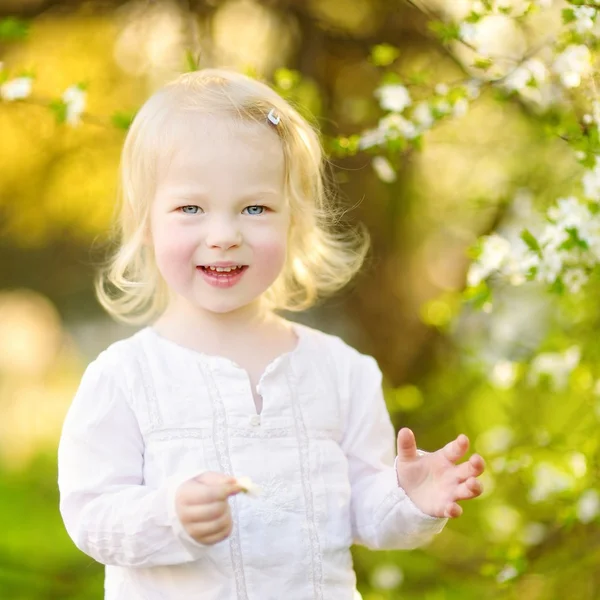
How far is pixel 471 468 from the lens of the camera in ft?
5.19

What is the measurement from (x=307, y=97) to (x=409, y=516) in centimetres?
138

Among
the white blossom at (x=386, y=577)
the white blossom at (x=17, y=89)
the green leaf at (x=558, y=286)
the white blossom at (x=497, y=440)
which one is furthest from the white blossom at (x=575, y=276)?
the white blossom at (x=386, y=577)

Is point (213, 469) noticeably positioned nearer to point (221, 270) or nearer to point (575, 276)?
point (221, 270)

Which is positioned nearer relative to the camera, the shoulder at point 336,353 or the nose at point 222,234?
the nose at point 222,234

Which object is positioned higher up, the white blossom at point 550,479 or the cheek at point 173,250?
the cheek at point 173,250

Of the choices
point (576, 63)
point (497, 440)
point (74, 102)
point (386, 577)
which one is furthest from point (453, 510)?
point (386, 577)

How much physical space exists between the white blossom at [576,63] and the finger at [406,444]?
2.66 feet

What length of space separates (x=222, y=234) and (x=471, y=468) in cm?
55

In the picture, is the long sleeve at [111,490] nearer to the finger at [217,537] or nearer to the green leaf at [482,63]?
the finger at [217,537]

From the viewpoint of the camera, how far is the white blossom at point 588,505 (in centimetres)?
239

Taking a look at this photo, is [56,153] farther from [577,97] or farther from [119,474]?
[119,474]

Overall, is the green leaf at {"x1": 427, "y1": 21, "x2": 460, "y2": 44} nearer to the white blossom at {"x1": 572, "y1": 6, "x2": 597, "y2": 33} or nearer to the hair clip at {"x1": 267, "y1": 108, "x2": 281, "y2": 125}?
the white blossom at {"x1": 572, "y1": 6, "x2": 597, "y2": 33}

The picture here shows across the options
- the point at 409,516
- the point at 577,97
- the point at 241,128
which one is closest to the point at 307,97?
the point at 577,97

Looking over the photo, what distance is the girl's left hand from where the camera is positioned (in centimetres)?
158
